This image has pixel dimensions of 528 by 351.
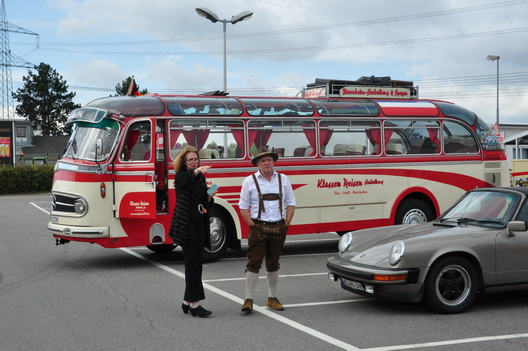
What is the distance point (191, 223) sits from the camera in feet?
23.9

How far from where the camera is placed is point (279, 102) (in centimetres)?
1238

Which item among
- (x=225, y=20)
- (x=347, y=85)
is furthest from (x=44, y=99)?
(x=347, y=85)

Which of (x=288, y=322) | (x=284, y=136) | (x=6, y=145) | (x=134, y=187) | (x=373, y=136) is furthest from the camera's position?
(x=6, y=145)

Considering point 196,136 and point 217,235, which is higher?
point 196,136

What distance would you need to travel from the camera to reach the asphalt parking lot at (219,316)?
20.1 feet

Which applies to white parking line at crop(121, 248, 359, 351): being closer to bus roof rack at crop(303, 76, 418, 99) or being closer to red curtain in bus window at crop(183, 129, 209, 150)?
red curtain in bus window at crop(183, 129, 209, 150)

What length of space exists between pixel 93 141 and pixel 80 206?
113cm

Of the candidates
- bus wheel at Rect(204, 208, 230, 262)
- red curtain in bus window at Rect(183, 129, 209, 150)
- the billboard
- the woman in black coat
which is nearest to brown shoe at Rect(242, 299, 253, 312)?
the woman in black coat

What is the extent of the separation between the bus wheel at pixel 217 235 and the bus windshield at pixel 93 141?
213 cm

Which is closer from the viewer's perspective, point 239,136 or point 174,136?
point 174,136

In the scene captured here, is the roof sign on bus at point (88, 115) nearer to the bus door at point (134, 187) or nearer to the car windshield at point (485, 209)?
the bus door at point (134, 187)

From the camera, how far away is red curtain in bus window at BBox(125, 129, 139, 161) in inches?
432

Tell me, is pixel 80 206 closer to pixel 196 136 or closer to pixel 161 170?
pixel 161 170

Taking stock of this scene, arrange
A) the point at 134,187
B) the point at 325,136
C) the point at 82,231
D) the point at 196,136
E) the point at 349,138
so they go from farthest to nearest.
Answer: the point at 349,138 → the point at 325,136 → the point at 196,136 → the point at 134,187 → the point at 82,231
